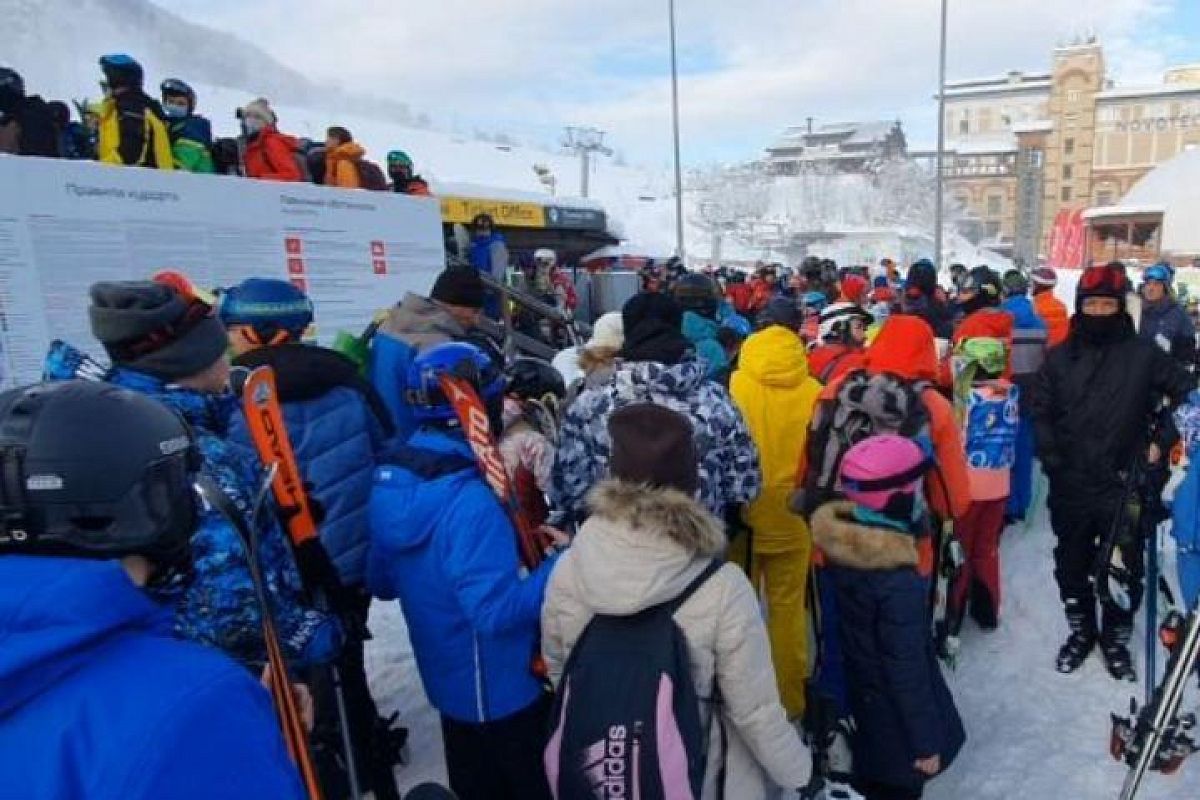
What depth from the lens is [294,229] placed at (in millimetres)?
6473

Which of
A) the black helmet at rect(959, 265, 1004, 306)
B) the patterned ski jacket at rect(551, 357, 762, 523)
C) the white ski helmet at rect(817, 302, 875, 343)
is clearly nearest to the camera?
the patterned ski jacket at rect(551, 357, 762, 523)

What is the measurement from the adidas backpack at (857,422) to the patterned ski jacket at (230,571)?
2027mm

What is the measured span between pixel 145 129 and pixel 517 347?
534 centimetres

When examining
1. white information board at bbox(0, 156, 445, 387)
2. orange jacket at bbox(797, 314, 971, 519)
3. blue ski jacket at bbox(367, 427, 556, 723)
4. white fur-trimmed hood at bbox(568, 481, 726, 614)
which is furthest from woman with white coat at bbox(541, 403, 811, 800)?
white information board at bbox(0, 156, 445, 387)

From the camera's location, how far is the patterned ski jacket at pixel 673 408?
10.2ft

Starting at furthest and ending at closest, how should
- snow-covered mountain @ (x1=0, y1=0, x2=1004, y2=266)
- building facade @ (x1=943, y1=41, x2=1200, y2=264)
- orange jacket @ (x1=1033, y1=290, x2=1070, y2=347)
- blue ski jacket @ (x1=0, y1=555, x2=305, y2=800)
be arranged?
building facade @ (x1=943, y1=41, x2=1200, y2=264) < snow-covered mountain @ (x1=0, y1=0, x2=1004, y2=266) < orange jacket @ (x1=1033, y1=290, x2=1070, y2=347) < blue ski jacket @ (x1=0, y1=555, x2=305, y2=800)

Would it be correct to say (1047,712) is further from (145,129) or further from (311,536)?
(145,129)

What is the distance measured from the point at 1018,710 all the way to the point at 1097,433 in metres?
1.47

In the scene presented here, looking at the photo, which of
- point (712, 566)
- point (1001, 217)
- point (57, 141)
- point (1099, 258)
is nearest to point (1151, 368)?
point (712, 566)

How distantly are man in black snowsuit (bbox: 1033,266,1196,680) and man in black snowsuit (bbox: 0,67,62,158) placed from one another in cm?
652

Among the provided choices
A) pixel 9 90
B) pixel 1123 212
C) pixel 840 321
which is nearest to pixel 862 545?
pixel 840 321

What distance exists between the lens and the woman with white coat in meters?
1.99

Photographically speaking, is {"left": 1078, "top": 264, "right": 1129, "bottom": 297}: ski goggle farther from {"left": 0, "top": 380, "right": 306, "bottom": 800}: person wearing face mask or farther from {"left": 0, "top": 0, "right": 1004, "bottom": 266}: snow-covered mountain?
{"left": 0, "top": 0, "right": 1004, "bottom": 266}: snow-covered mountain

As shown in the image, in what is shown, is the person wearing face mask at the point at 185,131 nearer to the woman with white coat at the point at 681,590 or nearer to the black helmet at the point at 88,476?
the woman with white coat at the point at 681,590
